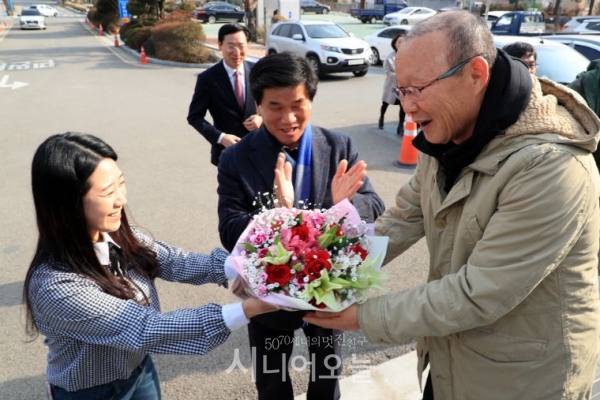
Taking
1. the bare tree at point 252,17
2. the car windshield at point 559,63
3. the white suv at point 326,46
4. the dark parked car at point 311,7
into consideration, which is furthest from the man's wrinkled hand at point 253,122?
the dark parked car at point 311,7

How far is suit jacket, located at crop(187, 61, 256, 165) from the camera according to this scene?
3822 mm

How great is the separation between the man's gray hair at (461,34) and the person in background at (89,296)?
3.56 ft

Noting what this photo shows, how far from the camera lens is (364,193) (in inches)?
90.2

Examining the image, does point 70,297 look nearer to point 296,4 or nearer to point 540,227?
point 540,227

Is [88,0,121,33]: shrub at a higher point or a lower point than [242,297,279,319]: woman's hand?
lower

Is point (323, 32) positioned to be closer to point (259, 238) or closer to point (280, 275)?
point (259, 238)

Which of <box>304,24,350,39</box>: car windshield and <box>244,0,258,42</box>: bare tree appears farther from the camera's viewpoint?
<box>244,0,258,42</box>: bare tree

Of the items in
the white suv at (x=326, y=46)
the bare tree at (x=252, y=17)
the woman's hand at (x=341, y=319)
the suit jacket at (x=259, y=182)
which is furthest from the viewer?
the bare tree at (x=252, y=17)

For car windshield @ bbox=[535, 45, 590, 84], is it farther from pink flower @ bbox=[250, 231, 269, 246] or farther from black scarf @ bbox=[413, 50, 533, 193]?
Result: pink flower @ bbox=[250, 231, 269, 246]

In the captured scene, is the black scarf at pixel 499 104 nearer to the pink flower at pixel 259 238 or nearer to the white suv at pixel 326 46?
the pink flower at pixel 259 238

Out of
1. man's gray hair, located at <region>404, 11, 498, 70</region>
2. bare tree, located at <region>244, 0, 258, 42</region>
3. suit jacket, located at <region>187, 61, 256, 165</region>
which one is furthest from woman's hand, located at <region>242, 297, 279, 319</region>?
bare tree, located at <region>244, 0, 258, 42</region>

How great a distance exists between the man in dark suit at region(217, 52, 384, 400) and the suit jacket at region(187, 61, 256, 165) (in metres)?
1.69

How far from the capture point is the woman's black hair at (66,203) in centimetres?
154

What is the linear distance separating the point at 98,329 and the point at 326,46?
1369 centimetres
